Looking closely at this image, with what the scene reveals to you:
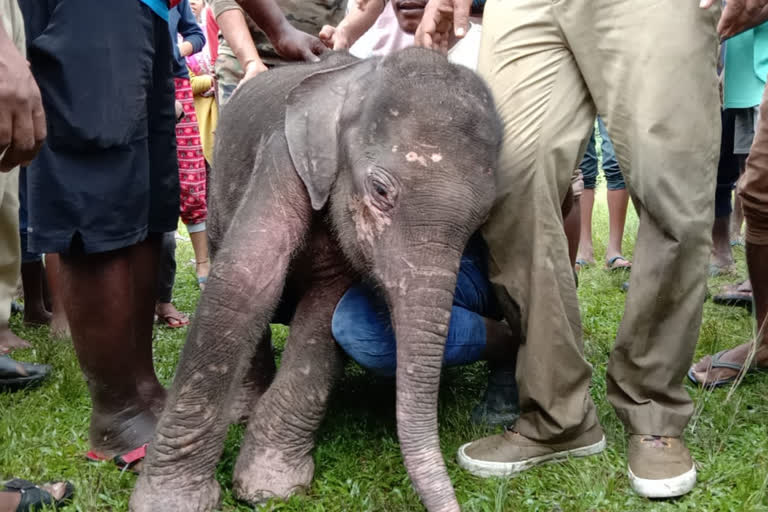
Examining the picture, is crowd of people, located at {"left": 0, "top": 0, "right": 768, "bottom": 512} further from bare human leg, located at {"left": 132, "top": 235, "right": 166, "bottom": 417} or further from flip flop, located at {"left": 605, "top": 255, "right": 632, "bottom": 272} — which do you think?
flip flop, located at {"left": 605, "top": 255, "right": 632, "bottom": 272}

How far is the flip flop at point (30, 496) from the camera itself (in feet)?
Result: 7.86

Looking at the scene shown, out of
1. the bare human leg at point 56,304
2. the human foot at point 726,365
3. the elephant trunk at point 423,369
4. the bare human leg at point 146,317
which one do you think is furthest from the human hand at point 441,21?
the bare human leg at point 56,304

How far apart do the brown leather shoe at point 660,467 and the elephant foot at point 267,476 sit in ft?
3.83

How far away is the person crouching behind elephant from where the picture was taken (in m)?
2.85

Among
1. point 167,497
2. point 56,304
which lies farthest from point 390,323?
point 56,304

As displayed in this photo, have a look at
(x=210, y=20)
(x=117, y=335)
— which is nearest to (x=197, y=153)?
(x=210, y=20)

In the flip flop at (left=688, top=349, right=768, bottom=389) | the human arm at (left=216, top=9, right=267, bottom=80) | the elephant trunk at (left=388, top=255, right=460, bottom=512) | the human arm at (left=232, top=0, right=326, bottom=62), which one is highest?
the human arm at (left=232, top=0, right=326, bottom=62)

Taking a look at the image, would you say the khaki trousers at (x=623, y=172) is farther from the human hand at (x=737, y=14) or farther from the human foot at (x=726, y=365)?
the human foot at (x=726, y=365)

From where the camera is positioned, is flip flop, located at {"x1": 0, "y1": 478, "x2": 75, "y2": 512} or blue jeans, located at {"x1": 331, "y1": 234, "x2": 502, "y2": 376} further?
blue jeans, located at {"x1": 331, "y1": 234, "x2": 502, "y2": 376}

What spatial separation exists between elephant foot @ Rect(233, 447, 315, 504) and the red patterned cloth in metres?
3.49

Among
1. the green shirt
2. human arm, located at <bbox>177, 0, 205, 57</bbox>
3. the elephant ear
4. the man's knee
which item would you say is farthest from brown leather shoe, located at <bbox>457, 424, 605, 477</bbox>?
human arm, located at <bbox>177, 0, 205, 57</bbox>

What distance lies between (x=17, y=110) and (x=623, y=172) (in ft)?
6.49

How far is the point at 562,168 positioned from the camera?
9.07 ft

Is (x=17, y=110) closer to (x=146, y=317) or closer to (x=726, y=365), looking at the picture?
(x=146, y=317)
